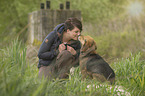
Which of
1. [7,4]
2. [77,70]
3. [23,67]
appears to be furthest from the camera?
[7,4]

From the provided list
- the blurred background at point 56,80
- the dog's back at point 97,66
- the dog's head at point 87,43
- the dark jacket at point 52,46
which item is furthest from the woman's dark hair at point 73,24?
the blurred background at point 56,80

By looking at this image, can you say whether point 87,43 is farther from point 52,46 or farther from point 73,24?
point 52,46

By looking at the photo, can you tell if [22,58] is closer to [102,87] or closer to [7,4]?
[102,87]

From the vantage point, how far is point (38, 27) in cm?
759

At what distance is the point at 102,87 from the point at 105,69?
0.97 ft

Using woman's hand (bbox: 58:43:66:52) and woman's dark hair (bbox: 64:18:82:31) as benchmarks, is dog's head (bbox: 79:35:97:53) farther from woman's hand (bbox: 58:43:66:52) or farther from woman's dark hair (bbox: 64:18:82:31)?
woman's hand (bbox: 58:43:66:52)

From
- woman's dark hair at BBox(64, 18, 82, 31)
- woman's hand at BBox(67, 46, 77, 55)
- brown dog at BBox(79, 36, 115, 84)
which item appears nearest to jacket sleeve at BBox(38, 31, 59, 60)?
woman's hand at BBox(67, 46, 77, 55)

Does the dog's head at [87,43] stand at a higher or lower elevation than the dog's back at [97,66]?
higher

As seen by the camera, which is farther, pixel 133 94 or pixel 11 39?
pixel 11 39

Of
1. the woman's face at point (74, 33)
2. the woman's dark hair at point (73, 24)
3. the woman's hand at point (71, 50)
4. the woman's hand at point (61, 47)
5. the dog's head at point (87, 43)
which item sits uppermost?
the woman's dark hair at point (73, 24)

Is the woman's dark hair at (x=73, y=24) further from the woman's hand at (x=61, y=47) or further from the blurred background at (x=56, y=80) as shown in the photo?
the blurred background at (x=56, y=80)

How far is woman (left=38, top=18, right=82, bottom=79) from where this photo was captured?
11.4 feet

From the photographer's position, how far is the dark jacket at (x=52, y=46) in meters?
3.67

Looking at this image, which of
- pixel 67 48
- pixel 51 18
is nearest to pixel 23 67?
pixel 67 48
